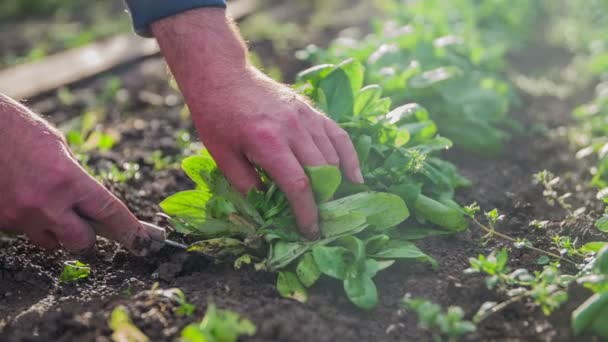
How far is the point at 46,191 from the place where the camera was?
88.7 inches

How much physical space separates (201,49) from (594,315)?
148 centimetres

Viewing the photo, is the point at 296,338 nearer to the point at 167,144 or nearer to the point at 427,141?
the point at 427,141

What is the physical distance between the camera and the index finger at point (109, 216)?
2.31 m

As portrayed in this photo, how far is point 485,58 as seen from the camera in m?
4.62

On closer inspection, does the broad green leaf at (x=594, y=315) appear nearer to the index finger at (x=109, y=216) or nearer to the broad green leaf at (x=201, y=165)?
the broad green leaf at (x=201, y=165)

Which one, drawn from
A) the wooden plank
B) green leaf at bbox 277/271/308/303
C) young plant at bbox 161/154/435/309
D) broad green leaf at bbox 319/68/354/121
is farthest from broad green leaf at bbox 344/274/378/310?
the wooden plank

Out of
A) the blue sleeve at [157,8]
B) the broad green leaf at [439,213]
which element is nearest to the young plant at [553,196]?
the broad green leaf at [439,213]

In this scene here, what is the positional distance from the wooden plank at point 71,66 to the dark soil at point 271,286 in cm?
150

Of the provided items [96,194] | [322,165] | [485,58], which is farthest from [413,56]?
[96,194]

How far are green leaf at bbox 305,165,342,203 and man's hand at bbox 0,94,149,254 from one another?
0.62 m

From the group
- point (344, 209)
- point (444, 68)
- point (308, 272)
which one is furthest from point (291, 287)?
point (444, 68)

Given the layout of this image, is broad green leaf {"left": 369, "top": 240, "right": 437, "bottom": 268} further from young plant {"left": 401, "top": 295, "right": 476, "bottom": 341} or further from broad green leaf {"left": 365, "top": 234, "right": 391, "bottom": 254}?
young plant {"left": 401, "top": 295, "right": 476, "bottom": 341}

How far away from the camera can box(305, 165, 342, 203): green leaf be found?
228 centimetres

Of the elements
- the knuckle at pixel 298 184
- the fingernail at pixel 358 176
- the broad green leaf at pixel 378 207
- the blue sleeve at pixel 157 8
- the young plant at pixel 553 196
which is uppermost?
the blue sleeve at pixel 157 8
